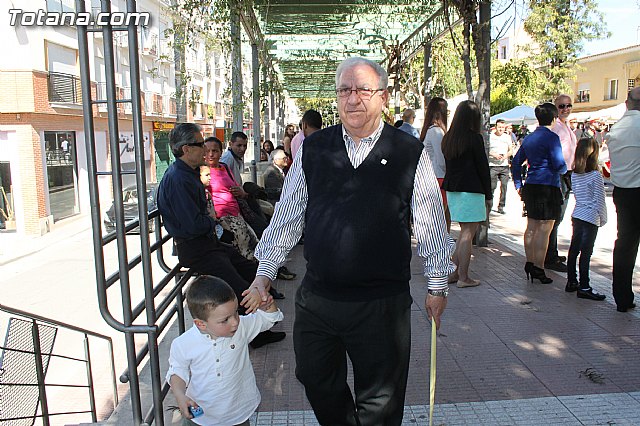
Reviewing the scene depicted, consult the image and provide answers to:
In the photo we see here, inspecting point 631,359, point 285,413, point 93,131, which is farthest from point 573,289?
point 93,131

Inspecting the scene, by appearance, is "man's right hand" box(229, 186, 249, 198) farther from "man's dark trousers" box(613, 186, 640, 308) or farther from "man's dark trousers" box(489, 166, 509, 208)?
"man's dark trousers" box(489, 166, 509, 208)

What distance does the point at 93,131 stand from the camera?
2.41 meters

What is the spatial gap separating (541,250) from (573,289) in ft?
1.63

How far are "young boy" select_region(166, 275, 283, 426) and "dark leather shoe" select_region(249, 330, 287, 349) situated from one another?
5.97 ft

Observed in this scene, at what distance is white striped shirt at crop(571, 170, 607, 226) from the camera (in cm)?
549

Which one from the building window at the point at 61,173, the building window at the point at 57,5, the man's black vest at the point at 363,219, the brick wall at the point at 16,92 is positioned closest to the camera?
the man's black vest at the point at 363,219

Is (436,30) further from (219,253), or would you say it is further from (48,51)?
(48,51)

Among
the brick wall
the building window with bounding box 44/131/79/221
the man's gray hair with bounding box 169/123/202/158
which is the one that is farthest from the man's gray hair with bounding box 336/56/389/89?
the building window with bounding box 44/131/79/221

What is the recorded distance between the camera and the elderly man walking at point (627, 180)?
479 cm

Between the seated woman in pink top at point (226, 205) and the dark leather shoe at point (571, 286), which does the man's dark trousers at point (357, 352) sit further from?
the dark leather shoe at point (571, 286)

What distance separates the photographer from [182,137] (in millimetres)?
4105

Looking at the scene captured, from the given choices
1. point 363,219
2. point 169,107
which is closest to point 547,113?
point 363,219

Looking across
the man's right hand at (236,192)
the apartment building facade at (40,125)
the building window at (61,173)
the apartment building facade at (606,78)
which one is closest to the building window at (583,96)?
the apartment building facade at (606,78)

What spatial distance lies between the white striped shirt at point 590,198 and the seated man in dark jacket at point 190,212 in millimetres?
3400
